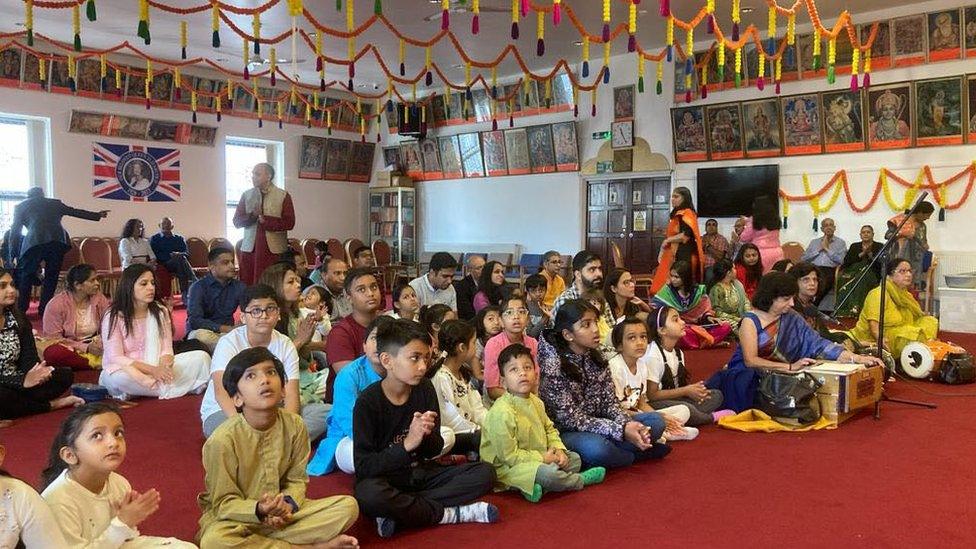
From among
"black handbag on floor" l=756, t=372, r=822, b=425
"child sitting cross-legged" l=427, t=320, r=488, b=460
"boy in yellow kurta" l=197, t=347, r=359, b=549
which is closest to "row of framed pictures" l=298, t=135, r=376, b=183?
"child sitting cross-legged" l=427, t=320, r=488, b=460

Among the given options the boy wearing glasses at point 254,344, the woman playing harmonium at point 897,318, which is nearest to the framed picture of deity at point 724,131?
the woman playing harmonium at point 897,318

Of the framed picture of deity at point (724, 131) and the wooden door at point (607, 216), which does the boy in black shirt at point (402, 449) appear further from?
the wooden door at point (607, 216)

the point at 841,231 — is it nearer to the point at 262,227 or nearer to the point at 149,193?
the point at 262,227

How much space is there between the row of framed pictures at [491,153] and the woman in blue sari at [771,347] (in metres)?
8.02

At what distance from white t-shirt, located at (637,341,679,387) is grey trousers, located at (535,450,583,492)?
1.22m

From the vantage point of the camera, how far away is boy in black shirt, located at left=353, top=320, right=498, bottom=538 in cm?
278

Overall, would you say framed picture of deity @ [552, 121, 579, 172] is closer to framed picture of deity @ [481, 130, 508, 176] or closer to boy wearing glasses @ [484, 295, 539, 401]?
framed picture of deity @ [481, 130, 508, 176]

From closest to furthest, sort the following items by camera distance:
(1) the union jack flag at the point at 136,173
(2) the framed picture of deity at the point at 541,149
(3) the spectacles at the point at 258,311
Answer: (3) the spectacles at the point at 258,311, (1) the union jack flag at the point at 136,173, (2) the framed picture of deity at the point at 541,149

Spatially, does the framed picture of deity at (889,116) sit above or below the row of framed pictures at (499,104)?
below

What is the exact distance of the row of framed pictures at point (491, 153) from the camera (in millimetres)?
12664

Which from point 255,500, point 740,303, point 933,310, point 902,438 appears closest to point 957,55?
point 933,310

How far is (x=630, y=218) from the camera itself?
12.0 metres

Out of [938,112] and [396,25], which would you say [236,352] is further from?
[938,112]

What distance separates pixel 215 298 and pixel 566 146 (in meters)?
7.78
